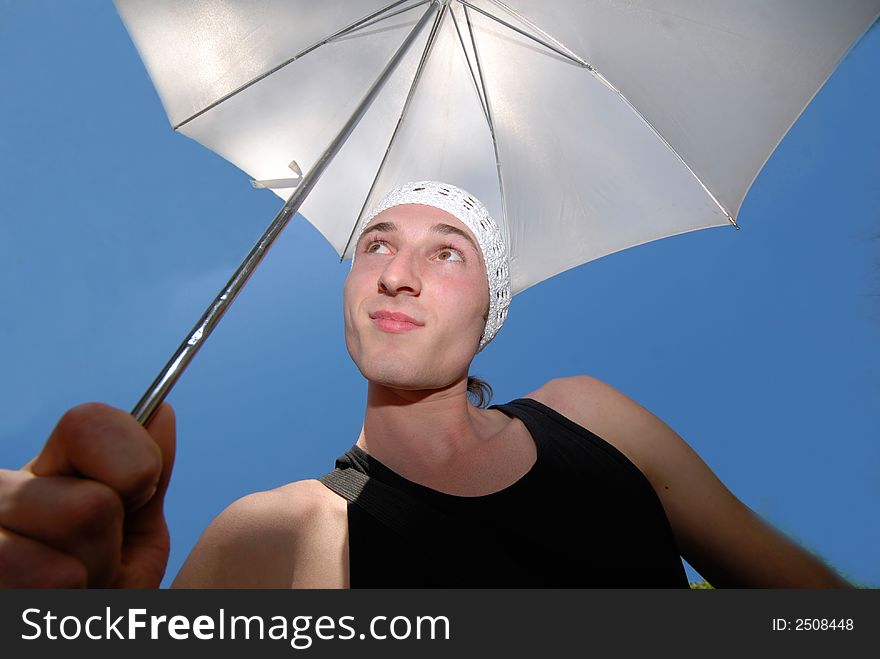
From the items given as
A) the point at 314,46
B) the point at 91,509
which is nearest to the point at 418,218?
the point at 314,46

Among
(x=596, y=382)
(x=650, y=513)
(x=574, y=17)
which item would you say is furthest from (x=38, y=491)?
(x=574, y=17)

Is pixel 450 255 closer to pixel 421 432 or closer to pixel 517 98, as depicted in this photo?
pixel 421 432

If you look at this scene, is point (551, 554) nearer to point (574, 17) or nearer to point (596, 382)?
point (596, 382)

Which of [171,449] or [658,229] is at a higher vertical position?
[658,229]

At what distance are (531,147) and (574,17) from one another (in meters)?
0.41

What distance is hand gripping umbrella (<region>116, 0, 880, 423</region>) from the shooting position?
1787 millimetres

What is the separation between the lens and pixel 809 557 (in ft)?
5.14

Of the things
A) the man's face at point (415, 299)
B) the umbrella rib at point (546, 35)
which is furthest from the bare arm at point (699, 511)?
the umbrella rib at point (546, 35)

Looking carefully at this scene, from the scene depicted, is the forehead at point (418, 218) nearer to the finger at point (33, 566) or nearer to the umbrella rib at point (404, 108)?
the umbrella rib at point (404, 108)

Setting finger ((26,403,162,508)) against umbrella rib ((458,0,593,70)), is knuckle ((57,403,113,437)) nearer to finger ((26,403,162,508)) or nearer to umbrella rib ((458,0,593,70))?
finger ((26,403,162,508))

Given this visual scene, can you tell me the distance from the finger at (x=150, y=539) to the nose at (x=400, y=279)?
0.60 metres

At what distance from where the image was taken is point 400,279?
1.39 m

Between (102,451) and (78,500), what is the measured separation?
6 centimetres

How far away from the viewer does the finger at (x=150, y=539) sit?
830 millimetres
